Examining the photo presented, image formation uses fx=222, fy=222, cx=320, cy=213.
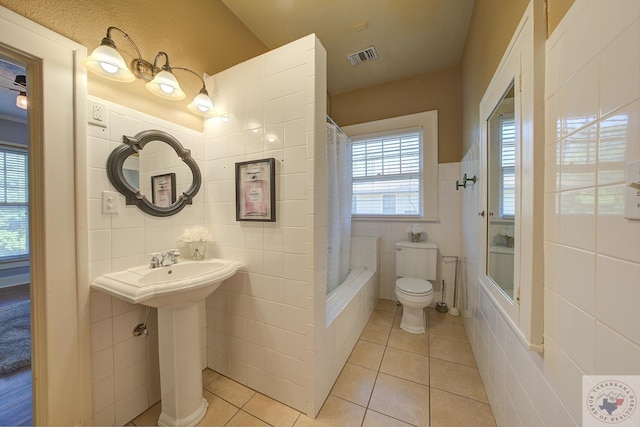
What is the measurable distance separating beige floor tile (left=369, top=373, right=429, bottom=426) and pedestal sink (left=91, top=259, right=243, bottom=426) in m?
1.06

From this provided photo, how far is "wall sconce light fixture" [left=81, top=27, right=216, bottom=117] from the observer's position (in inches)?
41.4

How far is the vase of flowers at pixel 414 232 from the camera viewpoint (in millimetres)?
2653

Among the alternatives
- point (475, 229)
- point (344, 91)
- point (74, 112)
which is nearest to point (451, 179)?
point (475, 229)

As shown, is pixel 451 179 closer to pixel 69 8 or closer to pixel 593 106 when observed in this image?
pixel 593 106

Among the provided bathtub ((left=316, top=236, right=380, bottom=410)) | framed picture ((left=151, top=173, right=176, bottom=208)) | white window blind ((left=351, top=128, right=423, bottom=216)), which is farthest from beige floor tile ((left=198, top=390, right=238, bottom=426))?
white window blind ((left=351, top=128, right=423, bottom=216))

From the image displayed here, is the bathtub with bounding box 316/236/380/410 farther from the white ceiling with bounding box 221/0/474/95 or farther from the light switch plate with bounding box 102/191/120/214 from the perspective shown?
the white ceiling with bounding box 221/0/474/95

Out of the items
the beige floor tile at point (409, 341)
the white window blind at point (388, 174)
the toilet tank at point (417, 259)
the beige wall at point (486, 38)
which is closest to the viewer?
the beige wall at point (486, 38)

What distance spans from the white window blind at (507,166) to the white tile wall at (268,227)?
963mm

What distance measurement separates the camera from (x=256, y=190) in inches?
56.7

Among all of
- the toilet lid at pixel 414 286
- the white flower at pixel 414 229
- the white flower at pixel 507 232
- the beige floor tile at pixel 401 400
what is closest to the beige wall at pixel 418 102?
the white flower at pixel 414 229

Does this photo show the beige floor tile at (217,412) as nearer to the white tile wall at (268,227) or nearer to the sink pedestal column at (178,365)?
the sink pedestal column at (178,365)

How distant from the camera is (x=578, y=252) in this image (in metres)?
0.63

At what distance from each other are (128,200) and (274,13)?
6.19ft

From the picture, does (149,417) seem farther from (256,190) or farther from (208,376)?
(256,190)
